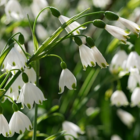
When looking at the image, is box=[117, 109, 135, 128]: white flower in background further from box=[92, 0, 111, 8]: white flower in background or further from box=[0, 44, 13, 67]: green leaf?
box=[0, 44, 13, 67]: green leaf

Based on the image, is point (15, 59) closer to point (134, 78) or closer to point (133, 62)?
point (133, 62)

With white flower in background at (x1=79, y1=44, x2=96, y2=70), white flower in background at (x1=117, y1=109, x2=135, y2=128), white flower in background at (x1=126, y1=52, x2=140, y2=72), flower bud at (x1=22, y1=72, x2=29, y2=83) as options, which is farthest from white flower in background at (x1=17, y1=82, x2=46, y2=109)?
white flower in background at (x1=117, y1=109, x2=135, y2=128)

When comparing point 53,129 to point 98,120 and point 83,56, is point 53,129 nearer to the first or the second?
point 98,120

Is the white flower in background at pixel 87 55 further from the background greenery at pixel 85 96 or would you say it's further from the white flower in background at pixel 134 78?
the background greenery at pixel 85 96

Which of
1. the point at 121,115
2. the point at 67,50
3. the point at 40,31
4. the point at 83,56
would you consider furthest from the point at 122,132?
the point at 83,56

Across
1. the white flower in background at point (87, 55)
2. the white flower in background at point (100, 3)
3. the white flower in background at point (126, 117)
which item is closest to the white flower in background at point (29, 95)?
the white flower in background at point (87, 55)

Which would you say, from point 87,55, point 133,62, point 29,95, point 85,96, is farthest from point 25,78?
point 85,96
